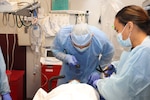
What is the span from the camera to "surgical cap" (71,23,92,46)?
1868 millimetres

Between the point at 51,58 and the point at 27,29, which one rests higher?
the point at 27,29

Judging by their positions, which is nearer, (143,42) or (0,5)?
(143,42)

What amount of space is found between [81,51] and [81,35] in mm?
157

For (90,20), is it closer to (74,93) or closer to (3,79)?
(3,79)

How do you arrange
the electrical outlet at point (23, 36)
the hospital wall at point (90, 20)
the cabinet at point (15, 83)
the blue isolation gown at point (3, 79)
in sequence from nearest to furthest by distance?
1. the blue isolation gown at point (3, 79)
2. the cabinet at point (15, 83)
3. the hospital wall at point (90, 20)
4. the electrical outlet at point (23, 36)

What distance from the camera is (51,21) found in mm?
3105

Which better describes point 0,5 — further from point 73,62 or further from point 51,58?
point 51,58

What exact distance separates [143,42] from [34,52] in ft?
7.57

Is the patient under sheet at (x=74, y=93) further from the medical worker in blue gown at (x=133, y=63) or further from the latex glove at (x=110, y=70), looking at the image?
the latex glove at (x=110, y=70)

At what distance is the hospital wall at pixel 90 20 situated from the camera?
298 centimetres

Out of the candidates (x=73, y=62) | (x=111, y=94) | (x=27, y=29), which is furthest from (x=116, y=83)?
(x=27, y=29)

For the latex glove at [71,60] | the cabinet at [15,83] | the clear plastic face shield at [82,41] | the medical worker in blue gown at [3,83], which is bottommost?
the cabinet at [15,83]

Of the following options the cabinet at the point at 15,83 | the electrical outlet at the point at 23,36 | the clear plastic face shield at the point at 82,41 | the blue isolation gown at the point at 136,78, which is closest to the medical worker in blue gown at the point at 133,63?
the blue isolation gown at the point at 136,78

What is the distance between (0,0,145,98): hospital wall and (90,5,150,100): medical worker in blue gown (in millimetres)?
1674
